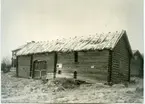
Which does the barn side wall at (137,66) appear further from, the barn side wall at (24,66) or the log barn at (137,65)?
the barn side wall at (24,66)

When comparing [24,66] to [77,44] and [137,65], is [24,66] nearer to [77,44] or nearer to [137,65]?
[77,44]

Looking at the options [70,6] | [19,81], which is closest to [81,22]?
[70,6]

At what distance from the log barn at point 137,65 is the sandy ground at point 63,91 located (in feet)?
0.20

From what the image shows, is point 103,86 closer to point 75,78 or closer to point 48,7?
point 75,78

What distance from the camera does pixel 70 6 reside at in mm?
3279

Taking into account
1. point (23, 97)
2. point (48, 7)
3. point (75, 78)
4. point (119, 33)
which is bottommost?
point (23, 97)

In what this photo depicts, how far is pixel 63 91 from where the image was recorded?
127 inches

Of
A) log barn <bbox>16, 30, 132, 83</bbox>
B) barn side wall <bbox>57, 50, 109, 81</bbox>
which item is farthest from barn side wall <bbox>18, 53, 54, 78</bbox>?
barn side wall <bbox>57, 50, 109, 81</bbox>

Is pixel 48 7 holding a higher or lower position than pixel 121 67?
higher

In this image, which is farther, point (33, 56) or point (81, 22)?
point (33, 56)

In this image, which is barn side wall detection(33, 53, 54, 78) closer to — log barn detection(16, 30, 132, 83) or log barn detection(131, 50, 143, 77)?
log barn detection(16, 30, 132, 83)

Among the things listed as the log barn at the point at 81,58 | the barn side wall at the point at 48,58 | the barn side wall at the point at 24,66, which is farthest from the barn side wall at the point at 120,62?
the barn side wall at the point at 24,66

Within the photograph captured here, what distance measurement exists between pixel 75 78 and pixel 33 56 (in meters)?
0.59

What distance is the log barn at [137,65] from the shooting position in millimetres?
3146
